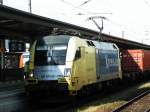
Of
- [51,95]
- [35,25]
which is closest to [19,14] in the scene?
[35,25]

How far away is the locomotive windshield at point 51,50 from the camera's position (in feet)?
66.1

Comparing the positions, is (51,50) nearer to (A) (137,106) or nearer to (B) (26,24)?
(A) (137,106)

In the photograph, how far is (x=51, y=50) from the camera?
20422mm

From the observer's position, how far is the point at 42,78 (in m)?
19.9

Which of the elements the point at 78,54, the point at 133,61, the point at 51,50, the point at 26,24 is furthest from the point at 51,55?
the point at 133,61

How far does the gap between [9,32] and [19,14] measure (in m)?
5.88

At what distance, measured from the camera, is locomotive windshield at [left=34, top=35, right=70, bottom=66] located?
20.1 metres

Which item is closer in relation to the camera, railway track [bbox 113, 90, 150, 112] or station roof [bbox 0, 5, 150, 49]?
railway track [bbox 113, 90, 150, 112]

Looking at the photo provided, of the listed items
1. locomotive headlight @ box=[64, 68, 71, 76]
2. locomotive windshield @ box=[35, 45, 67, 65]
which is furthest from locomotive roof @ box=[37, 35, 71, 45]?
locomotive headlight @ box=[64, 68, 71, 76]

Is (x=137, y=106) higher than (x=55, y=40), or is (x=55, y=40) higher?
(x=55, y=40)

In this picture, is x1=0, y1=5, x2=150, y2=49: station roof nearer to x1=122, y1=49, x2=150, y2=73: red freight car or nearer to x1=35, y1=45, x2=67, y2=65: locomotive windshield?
x1=35, y1=45, x2=67, y2=65: locomotive windshield

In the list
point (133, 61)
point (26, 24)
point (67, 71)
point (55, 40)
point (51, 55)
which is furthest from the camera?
point (133, 61)

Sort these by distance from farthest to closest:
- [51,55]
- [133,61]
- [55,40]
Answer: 1. [133,61]
2. [55,40]
3. [51,55]

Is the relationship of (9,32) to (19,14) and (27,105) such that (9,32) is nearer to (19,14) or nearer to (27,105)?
(19,14)
